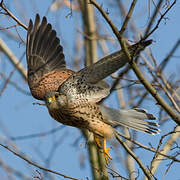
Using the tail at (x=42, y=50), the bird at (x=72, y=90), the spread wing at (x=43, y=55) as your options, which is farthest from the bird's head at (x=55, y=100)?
the tail at (x=42, y=50)

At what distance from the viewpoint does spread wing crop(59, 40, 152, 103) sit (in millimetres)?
3485

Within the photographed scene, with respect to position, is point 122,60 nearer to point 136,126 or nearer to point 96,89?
point 96,89

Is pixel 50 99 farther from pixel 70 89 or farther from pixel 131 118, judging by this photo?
pixel 131 118

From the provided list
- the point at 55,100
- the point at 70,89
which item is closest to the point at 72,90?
the point at 70,89

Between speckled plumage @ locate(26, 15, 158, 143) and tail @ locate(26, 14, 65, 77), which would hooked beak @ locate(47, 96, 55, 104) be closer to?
speckled plumage @ locate(26, 15, 158, 143)

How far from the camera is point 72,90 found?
3986 millimetres

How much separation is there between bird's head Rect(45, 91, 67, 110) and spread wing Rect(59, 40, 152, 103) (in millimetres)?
56

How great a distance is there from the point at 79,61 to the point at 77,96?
2.44 metres

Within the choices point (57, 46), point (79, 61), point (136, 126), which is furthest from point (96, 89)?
point (79, 61)

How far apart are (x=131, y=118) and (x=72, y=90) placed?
0.76 metres

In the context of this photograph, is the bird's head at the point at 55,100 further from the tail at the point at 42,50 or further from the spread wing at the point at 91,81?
the tail at the point at 42,50

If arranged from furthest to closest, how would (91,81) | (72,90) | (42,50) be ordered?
(42,50) → (72,90) → (91,81)

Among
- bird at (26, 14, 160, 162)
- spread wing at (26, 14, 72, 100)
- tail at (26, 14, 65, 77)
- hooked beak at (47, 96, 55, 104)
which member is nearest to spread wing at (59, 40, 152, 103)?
bird at (26, 14, 160, 162)

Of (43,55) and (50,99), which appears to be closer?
(50,99)
